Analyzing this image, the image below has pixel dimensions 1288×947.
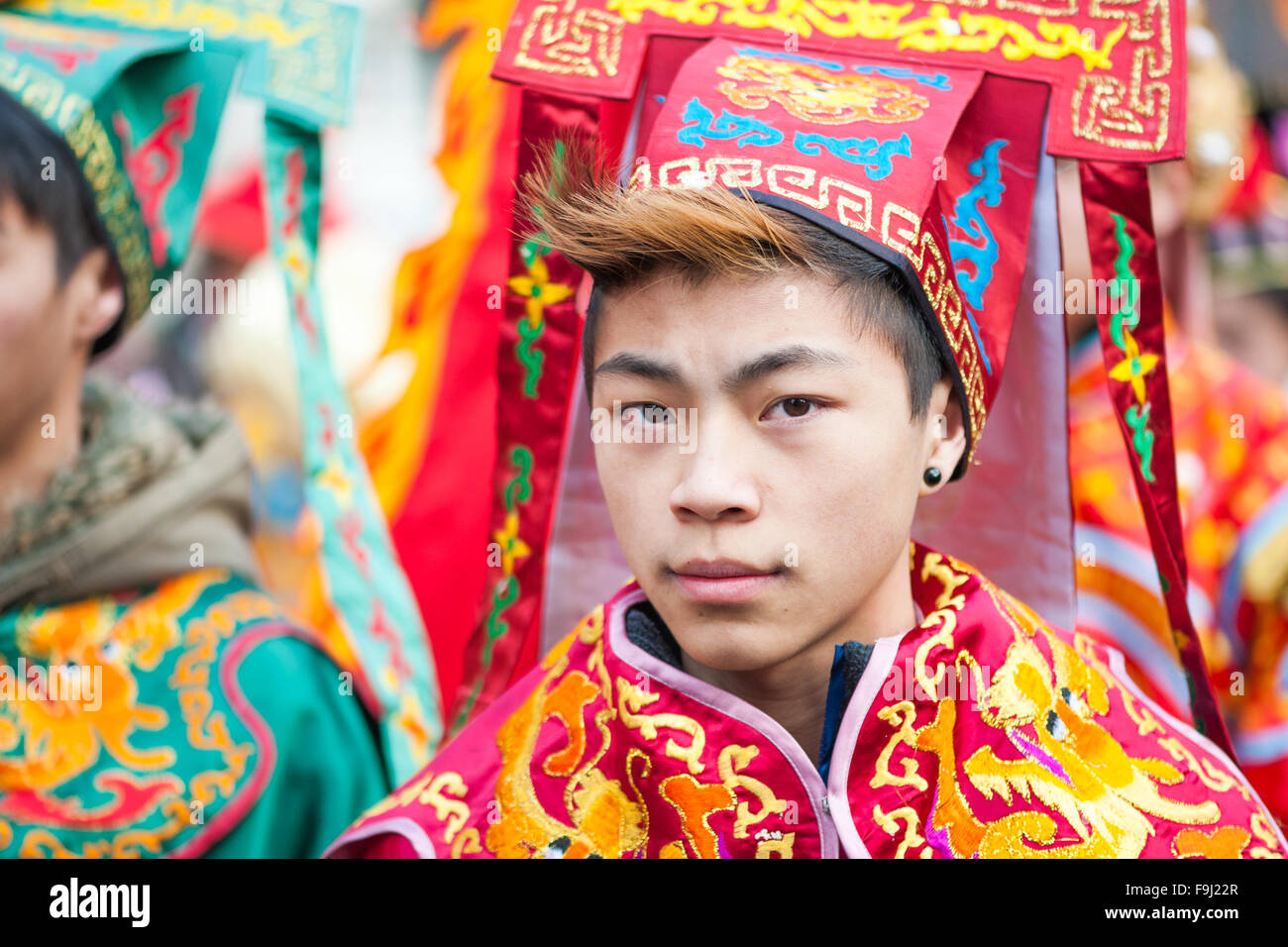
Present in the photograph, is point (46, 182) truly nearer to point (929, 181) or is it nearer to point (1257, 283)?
point (929, 181)

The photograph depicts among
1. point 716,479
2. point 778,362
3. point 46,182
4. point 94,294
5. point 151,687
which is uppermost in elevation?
point 46,182

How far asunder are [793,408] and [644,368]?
0.18 m

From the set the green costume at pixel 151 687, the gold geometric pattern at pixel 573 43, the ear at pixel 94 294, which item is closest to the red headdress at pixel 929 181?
the gold geometric pattern at pixel 573 43

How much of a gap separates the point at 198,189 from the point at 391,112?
478 millimetres

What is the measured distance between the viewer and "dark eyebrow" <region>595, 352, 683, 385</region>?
59.2 inches

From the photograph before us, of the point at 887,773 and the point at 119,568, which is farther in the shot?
the point at 119,568

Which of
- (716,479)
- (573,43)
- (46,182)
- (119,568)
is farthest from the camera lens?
(119,568)

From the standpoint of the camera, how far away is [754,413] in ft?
4.90

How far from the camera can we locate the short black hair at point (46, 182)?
7.23 ft

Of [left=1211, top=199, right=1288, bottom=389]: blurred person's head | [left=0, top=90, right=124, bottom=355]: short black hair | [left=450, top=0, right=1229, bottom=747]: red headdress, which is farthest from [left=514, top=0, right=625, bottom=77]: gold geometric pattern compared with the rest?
[left=1211, top=199, right=1288, bottom=389]: blurred person's head

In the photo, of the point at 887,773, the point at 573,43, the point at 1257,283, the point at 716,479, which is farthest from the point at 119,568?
the point at 1257,283

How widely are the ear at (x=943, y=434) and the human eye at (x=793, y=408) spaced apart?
18 centimetres

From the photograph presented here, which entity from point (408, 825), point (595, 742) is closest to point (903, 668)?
point (595, 742)
